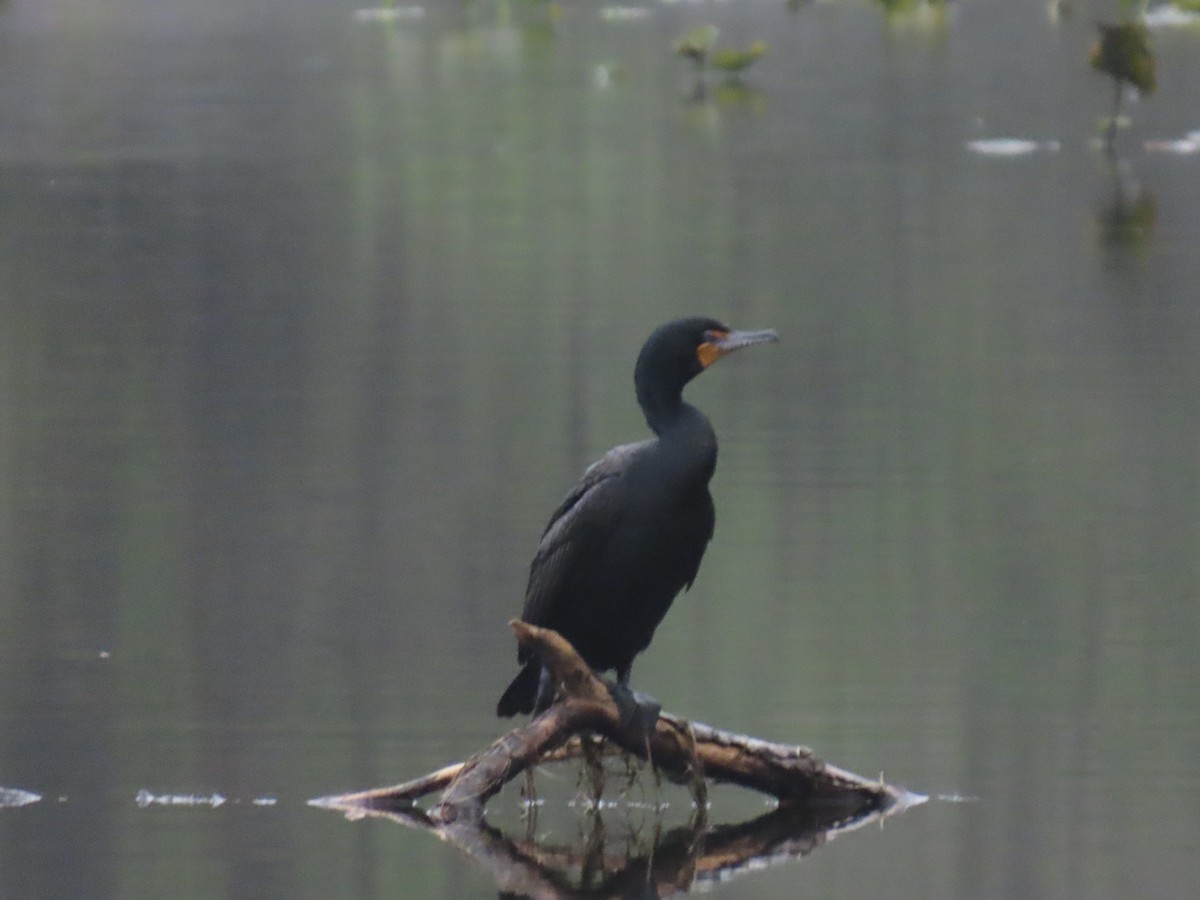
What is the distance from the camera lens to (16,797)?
5559 mm

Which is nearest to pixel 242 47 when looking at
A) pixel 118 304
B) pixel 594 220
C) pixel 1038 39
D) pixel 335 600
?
pixel 1038 39

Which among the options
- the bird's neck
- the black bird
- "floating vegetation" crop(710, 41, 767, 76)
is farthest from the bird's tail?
"floating vegetation" crop(710, 41, 767, 76)

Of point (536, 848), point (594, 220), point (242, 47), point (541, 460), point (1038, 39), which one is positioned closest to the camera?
point (536, 848)

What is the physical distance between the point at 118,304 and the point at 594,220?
322cm

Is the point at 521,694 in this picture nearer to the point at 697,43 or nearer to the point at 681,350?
the point at 681,350

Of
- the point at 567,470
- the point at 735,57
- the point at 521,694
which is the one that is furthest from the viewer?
the point at 735,57

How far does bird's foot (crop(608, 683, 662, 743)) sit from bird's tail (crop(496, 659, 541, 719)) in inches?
9.8

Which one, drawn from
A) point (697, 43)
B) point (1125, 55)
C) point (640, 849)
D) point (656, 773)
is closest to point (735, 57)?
point (697, 43)

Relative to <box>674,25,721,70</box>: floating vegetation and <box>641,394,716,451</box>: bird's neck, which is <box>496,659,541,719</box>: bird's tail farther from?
<box>674,25,721,70</box>: floating vegetation

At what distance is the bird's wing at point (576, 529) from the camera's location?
220 inches

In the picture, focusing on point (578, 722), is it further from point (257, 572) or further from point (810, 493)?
point (810, 493)

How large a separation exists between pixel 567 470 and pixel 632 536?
322 cm

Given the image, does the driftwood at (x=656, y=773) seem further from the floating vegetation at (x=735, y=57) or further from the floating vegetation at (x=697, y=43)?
the floating vegetation at (x=697, y=43)

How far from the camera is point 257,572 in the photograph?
763 cm
